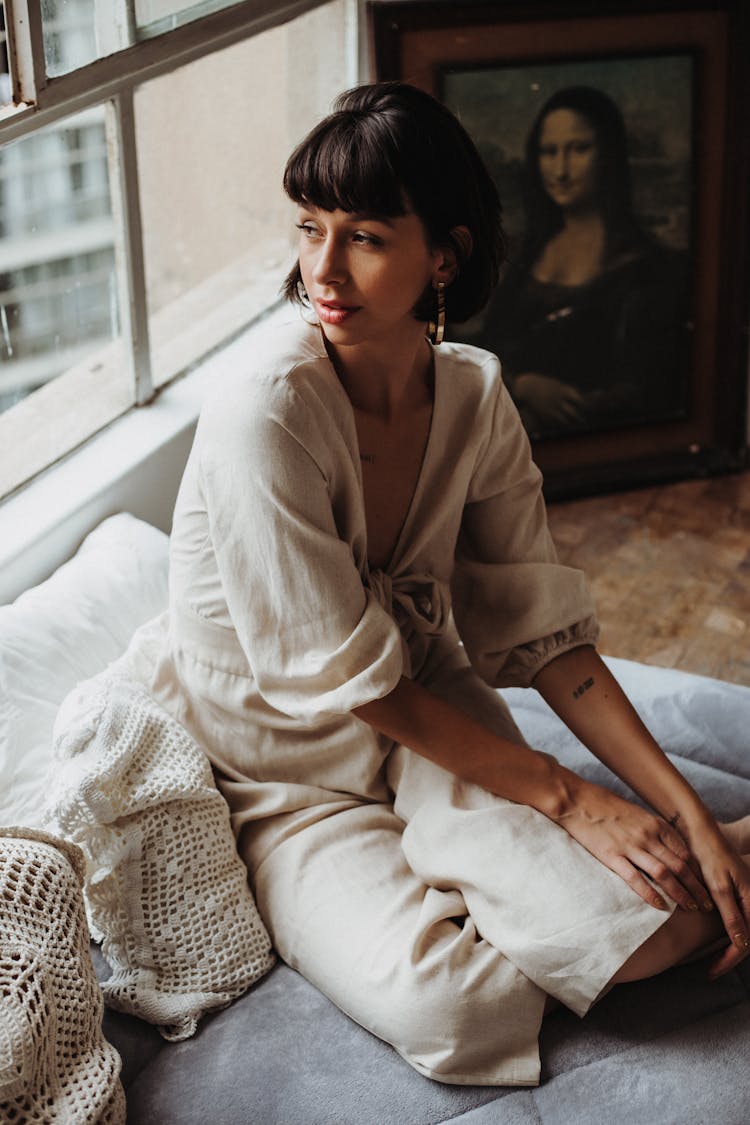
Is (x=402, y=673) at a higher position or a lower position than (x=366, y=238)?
lower

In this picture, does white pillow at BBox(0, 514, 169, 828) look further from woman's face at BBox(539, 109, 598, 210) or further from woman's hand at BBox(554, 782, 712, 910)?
woman's face at BBox(539, 109, 598, 210)

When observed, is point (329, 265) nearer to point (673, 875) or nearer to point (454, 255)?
point (454, 255)

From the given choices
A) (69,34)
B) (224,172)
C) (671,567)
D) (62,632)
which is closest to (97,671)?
(62,632)

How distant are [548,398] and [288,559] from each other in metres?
1.92

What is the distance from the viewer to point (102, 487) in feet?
6.81

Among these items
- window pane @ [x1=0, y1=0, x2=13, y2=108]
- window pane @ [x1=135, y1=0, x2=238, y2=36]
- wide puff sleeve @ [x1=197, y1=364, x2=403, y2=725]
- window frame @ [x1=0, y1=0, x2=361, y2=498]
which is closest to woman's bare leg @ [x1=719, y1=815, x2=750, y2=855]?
wide puff sleeve @ [x1=197, y1=364, x2=403, y2=725]

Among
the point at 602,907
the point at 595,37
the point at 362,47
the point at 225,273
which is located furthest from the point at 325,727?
the point at 595,37

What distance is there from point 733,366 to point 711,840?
214 centimetres

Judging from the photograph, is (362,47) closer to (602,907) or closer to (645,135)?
(645,135)

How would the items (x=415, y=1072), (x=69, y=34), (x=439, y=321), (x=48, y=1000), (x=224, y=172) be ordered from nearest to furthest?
(x=48, y=1000), (x=415, y=1072), (x=439, y=321), (x=69, y=34), (x=224, y=172)

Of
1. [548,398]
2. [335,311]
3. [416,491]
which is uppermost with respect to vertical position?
[335,311]

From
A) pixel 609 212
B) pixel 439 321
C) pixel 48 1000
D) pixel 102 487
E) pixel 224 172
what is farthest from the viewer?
pixel 609 212

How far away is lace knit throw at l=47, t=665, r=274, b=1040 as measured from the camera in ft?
4.64

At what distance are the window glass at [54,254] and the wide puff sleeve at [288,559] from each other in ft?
2.55
